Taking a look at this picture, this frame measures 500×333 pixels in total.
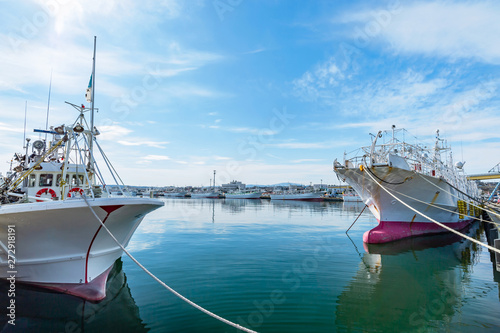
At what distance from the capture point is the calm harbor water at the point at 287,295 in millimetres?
6289

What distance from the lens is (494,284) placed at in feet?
30.8

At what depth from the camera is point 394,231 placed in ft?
55.2

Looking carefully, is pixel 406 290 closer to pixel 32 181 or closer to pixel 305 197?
pixel 32 181

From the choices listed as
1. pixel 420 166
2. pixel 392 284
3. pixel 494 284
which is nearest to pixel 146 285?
pixel 392 284

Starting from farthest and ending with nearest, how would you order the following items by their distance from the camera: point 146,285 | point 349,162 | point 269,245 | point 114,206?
point 349,162 → point 269,245 → point 146,285 → point 114,206

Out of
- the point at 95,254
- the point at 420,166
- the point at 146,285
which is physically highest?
the point at 420,166

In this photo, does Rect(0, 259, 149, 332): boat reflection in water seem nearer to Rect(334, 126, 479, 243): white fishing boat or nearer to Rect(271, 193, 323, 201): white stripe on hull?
Rect(334, 126, 479, 243): white fishing boat

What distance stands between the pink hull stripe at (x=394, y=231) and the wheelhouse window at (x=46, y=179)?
56.6ft

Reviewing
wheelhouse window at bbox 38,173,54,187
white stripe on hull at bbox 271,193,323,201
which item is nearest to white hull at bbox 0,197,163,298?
wheelhouse window at bbox 38,173,54,187

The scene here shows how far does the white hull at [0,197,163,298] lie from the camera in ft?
22.1

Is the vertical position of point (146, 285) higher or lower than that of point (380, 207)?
lower

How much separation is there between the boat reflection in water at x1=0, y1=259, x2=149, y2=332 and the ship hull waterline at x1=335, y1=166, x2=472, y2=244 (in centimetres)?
1370

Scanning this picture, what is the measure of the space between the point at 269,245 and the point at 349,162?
24.7 ft

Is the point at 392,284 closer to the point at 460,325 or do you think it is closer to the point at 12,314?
the point at 460,325
